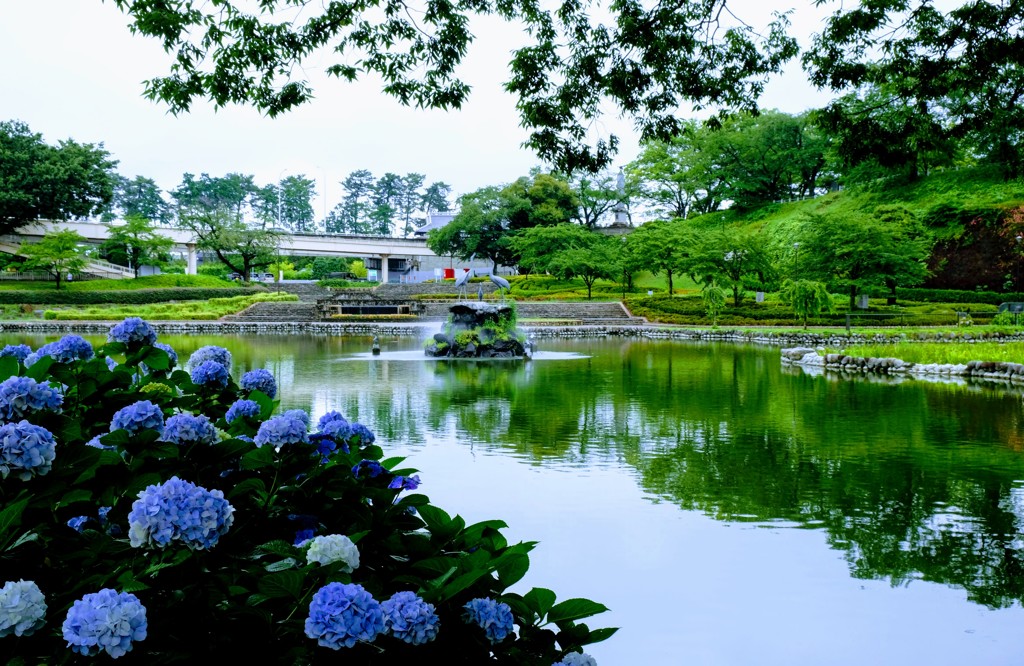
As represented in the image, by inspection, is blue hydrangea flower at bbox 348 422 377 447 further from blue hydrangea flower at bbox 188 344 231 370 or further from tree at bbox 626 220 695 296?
tree at bbox 626 220 695 296

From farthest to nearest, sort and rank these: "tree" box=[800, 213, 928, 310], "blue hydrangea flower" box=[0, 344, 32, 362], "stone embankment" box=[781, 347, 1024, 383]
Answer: "tree" box=[800, 213, 928, 310] → "stone embankment" box=[781, 347, 1024, 383] → "blue hydrangea flower" box=[0, 344, 32, 362]

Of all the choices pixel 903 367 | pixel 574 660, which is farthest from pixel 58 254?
pixel 574 660

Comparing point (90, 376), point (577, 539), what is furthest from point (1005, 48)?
point (90, 376)

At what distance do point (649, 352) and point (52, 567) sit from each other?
19.9 m

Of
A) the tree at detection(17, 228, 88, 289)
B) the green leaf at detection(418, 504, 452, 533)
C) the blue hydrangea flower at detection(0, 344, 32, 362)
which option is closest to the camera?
the green leaf at detection(418, 504, 452, 533)

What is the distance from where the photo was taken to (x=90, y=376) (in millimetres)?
2773

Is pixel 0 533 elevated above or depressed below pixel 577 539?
above

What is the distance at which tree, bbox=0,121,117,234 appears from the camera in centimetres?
4575

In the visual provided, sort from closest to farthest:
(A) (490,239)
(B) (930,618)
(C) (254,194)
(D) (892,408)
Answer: (B) (930,618)
(D) (892,408)
(A) (490,239)
(C) (254,194)

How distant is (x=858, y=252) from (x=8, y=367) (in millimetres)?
32002

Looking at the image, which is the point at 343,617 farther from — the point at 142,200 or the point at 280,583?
the point at 142,200

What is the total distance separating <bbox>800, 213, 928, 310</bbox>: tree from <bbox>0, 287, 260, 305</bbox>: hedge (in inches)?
1176

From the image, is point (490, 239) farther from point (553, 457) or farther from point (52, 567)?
point (52, 567)

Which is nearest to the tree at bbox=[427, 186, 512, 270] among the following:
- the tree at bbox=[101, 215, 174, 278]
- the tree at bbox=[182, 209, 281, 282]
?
the tree at bbox=[182, 209, 281, 282]
